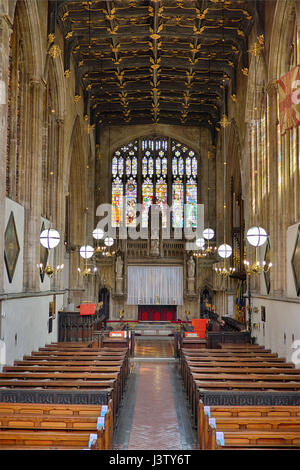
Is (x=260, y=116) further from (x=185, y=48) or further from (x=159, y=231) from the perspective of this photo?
(x=159, y=231)

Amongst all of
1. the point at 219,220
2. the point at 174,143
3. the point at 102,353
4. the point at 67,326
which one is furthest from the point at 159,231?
the point at 102,353

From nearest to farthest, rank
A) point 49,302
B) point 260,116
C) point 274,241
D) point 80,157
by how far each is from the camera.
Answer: point 274,241 < point 49,302 < point 260,116 < point 80,157

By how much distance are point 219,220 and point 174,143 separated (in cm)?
640

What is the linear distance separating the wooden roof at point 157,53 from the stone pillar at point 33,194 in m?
4.08

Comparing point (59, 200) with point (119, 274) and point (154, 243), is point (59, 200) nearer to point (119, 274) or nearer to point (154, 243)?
point (119, 274)

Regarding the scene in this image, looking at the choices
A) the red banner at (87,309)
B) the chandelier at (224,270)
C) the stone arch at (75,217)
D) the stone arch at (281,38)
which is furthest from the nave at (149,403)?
the stone arch at (75,217)

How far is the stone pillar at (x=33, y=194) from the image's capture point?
15.4 metres

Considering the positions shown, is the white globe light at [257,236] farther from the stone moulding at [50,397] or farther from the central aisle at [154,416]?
the stone moulding at [50,397]

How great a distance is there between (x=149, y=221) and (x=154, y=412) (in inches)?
844

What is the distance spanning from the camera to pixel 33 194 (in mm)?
15531

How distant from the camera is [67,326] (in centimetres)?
2053

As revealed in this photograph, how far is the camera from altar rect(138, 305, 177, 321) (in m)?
31.6

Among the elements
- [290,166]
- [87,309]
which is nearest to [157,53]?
[290,166]
